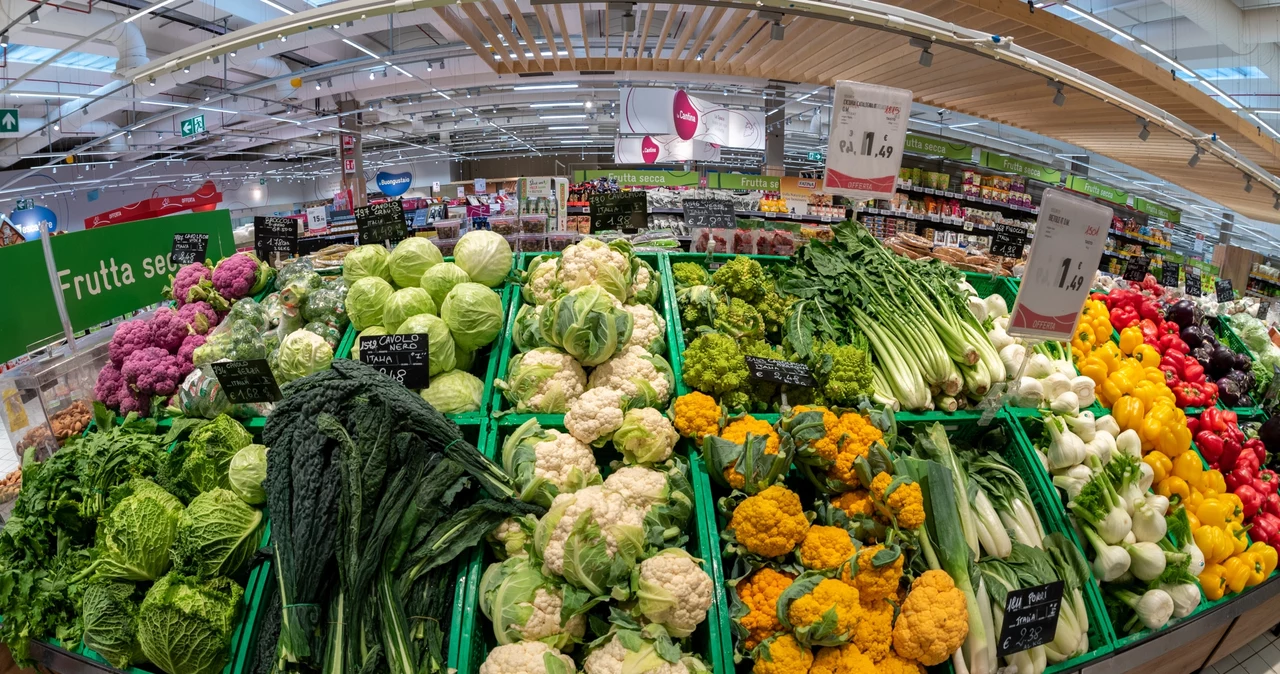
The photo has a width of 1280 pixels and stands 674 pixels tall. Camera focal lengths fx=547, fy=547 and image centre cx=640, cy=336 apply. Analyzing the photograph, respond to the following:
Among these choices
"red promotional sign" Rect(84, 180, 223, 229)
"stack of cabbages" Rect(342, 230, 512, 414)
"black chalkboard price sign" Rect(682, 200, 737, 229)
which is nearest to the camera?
"stack of cabbages" Rect(342, 230, 512, 414)

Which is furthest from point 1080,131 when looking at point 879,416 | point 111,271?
point 111,271

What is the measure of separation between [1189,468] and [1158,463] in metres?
0.15

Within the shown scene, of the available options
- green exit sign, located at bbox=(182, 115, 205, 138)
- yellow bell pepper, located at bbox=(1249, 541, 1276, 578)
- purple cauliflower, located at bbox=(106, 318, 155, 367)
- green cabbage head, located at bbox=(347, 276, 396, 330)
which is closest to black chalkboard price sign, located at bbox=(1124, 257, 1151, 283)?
yellow bell pepper, located at bbox=(1249, 541, 1276, 578)

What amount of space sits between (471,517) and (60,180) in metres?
25.8

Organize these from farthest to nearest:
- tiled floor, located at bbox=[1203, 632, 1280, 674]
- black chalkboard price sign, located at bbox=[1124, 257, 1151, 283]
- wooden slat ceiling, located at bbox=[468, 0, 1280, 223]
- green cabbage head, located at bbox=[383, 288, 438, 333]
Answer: black chalkboard price sign, located at bbox=[1124, 257, 1151, 283]
wooden slat ceiling, located at bbox=[468, 0, 1280, 223]
tiled floor, located at bbox=[1203, 632, 1280, 674]
green cabbage head, located at bbox=[383, 288, 438, 333]

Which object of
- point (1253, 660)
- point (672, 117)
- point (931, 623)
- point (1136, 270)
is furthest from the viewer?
point (672, 117)

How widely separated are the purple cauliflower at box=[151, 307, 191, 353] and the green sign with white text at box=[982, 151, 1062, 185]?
48.3ft

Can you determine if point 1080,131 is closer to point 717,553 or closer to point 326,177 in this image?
point 717,553

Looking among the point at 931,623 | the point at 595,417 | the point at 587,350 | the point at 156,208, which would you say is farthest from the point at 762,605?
the point at 156,208

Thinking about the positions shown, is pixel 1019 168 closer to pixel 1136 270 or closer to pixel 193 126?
pixel 1136 270

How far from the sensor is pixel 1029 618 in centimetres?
155

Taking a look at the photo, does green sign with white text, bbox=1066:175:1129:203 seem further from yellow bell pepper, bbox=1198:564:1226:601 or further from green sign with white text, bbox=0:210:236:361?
green sign with white text, bbox=0:210:236:361

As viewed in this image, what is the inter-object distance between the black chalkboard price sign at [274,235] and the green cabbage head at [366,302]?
1145 mm

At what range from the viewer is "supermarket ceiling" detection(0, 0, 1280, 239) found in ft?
12.1
